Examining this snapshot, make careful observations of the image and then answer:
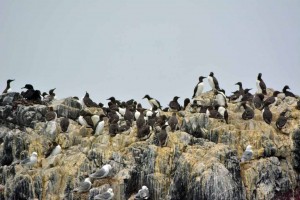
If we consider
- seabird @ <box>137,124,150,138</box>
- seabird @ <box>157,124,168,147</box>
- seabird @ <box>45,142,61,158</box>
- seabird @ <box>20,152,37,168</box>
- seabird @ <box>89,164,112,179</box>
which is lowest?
seabird @ <box>89,164,112,179</box>

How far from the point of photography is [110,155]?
3847cm

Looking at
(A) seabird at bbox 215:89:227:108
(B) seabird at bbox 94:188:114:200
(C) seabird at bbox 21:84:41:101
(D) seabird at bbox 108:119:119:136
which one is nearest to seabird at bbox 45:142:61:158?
(D) seabird at bbox 108:119:119:136

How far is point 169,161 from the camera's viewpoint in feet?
124

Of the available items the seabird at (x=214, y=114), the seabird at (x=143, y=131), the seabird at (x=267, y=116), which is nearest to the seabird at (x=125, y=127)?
the seabird at (x=143, y=131)

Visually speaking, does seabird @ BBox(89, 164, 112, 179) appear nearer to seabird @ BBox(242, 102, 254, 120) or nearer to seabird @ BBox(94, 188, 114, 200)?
seabird @ BBox(94, 188, 114, 200)

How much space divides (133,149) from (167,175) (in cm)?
216

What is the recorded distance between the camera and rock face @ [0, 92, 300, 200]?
119 feet

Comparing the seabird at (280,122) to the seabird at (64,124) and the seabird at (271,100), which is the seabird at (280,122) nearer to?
the seabird at (271,100)

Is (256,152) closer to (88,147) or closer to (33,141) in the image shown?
(88,147)

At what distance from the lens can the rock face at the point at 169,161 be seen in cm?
3636

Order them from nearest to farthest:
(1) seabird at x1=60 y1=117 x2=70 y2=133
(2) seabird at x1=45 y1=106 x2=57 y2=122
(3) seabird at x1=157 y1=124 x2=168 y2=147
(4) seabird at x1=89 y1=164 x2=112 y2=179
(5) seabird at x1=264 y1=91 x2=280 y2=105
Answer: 1. (4) seabird at x1=89 y1=164 x2=112 y2=179
2. (3) seabird at x1=157 y1=124 x2=168 y2=147
3. (1) seabird at x1=60 y1=117 x2=70 y2=133
4. (2) seabird at x1=45 y1=106 x2=57 y2=122
5. (5) seabird at x1=264 y1=91 x2=280 y2=105

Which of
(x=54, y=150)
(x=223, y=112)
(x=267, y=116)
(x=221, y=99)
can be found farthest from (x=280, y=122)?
(x=54, y=150)

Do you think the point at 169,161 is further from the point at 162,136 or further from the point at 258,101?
the point at 258,101

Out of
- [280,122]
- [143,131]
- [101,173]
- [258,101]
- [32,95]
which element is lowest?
[101,173]
